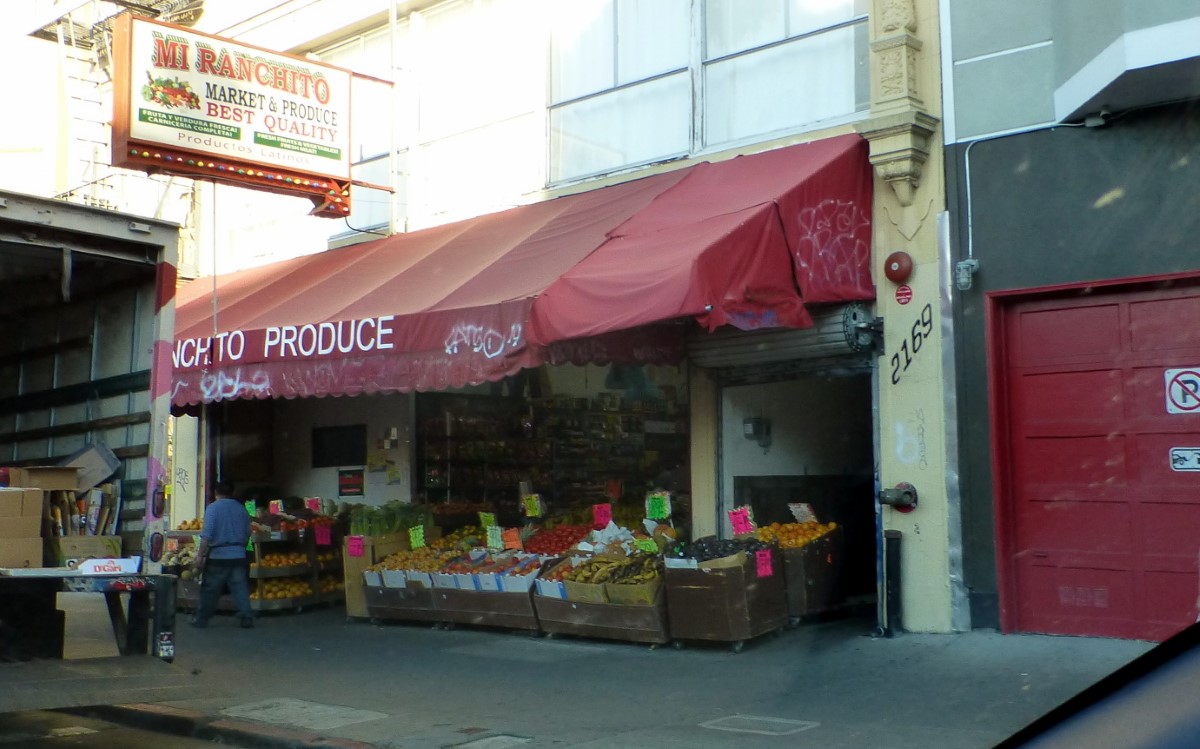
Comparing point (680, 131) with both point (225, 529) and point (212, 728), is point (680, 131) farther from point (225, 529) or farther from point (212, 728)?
point (212, 728)

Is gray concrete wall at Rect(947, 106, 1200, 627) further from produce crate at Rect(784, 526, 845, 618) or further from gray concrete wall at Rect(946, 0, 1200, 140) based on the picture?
produce crate at Rect(784, 526, 845, 618)

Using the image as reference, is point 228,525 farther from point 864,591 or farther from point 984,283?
point 984,283

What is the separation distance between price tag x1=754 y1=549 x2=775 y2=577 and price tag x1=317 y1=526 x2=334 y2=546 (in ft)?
20.7

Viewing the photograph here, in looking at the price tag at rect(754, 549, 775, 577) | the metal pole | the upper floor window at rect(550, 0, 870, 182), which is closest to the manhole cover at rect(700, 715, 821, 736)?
the price tag at rect(754, 549, 775, 577)

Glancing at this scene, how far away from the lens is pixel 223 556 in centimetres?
1264

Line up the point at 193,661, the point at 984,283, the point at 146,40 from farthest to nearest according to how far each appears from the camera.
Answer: the point at 146,40, the point at 193,661, the point at 984,283

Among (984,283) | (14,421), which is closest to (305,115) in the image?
(14,421)

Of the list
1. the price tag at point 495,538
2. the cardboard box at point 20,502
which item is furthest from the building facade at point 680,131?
the cardboard box at point 20,502

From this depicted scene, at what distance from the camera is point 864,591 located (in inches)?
481

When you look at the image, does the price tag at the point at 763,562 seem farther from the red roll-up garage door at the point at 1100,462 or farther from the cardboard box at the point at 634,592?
the red roll-up garage door at the point at 1100,462

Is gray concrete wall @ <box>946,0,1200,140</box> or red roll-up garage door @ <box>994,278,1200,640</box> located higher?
gray concrete wall @ <box>946,0,1200,140</box>

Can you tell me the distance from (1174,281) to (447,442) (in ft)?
28.3

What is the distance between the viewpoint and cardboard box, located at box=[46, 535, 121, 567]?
7.64 metres

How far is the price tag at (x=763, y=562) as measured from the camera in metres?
9.99
